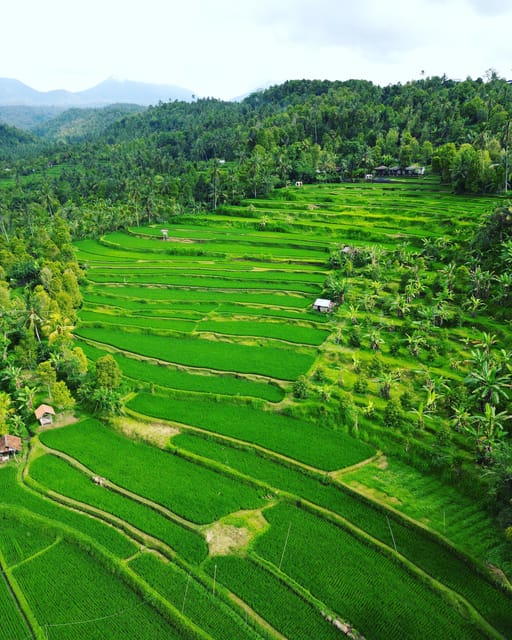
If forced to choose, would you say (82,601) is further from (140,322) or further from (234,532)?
(140,322)

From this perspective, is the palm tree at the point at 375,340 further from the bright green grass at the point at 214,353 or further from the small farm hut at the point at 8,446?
the small farm hut at the point at 8,446

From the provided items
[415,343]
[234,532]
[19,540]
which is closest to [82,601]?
[19,540]

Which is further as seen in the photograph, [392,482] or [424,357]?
[424,357]

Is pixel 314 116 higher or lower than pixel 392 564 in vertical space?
higher

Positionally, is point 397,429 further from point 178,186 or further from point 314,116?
point 314,116

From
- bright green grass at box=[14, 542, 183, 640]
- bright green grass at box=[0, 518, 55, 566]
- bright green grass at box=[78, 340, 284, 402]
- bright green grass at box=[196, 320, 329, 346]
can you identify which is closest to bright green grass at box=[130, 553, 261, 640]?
bright green grass at box=[14, 542, 183, 640]

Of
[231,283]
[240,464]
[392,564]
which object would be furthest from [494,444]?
[231,283]
